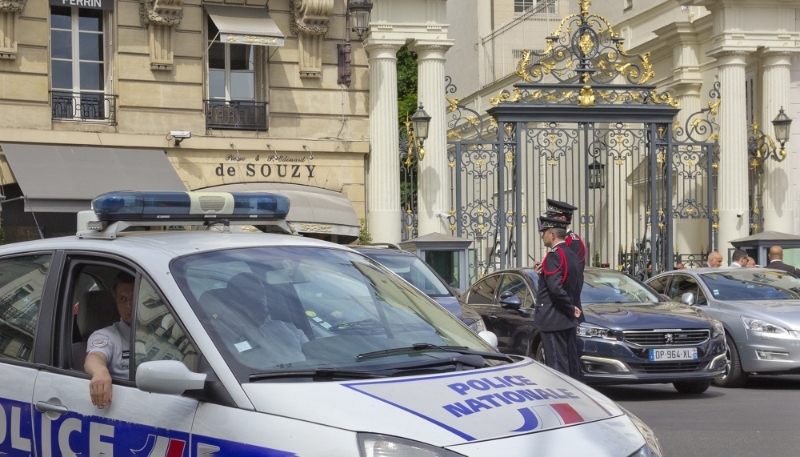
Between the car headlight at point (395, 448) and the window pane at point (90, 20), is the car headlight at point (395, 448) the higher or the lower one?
the lower one

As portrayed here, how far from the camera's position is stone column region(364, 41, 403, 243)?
876 inches

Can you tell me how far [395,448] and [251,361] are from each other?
85 cm

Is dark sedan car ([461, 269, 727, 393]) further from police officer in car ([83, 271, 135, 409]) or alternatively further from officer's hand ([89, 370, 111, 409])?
officer's hand ([89, 370, 111, 409])

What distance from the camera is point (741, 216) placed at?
2328 cm

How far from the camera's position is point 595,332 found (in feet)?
40.7

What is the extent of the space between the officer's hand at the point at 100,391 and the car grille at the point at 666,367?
26.7ft

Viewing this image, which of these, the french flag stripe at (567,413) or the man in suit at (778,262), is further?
the man in suit at (778,262)

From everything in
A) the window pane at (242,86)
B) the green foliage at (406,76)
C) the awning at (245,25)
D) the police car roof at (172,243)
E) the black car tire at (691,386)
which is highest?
the green foliage at (406,76)

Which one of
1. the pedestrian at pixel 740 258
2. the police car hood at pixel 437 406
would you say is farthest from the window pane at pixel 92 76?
the police car hood at pixel 437 406

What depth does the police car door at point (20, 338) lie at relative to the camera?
5.26m

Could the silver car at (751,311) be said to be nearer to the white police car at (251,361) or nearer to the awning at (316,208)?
the awning at (316,208)

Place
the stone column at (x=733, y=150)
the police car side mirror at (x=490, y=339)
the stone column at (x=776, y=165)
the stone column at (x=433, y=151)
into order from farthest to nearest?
the stone column at (x=776, y=165)
the stone column at (x=733, y=150)
the stone column at (x=433, y=151)
the police car side mirror at (x=490, y=339)

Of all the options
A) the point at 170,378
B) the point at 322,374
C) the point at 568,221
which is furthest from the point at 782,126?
the point at 170,378

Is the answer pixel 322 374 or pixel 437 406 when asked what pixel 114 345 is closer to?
pixel 322 374
